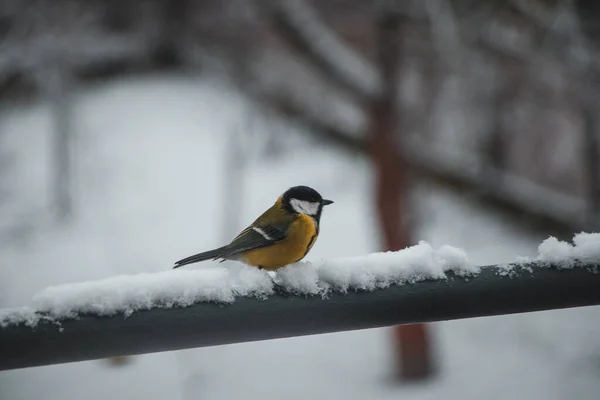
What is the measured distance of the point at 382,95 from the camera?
15.7ft

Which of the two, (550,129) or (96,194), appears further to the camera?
(96,194)

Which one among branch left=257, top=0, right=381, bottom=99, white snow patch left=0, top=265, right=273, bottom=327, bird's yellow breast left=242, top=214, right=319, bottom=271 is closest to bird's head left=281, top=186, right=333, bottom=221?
bird's yellow breast left=242, top=214, right=319, bottom=271

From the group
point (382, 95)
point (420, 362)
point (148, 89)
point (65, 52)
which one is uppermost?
point (148, 89)

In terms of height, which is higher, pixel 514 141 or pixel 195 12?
pixel 195 12

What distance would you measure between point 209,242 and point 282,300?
760 centimetres

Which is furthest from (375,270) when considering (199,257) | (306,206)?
(306,206)

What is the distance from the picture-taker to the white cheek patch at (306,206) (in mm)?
2555

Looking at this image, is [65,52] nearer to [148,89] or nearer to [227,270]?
[148,89]

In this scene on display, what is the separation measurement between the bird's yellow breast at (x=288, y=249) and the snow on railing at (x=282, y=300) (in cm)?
104

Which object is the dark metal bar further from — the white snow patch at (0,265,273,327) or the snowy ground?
the snowy ground

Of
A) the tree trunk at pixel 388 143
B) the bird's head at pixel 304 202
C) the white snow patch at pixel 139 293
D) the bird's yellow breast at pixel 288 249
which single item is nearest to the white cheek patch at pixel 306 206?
the bird's head at pixel 304 202

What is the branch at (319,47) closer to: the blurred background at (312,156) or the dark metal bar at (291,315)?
the blurred background at (312,156)

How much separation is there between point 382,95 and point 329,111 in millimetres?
5655

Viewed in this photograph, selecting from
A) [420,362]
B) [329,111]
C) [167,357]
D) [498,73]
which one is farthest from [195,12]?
[420,362]
